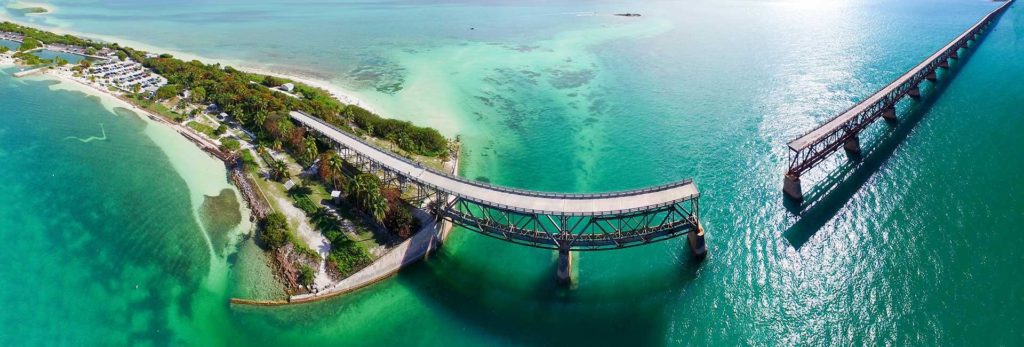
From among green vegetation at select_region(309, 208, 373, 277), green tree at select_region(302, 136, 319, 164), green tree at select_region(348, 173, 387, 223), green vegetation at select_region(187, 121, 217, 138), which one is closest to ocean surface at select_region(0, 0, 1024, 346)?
green vegetation at select_region(309, 208, 373, 277)

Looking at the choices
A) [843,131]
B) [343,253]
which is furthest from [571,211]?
[843,131]

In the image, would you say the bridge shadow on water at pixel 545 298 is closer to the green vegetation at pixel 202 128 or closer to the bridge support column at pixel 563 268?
the bridge support column at pixel 563 268

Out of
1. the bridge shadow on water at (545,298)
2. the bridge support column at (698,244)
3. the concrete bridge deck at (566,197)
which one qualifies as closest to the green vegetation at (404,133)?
the concrete bridge deck at (566,197)

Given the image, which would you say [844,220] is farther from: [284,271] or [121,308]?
[121,308]

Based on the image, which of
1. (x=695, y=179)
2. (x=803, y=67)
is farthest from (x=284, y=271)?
(x=803, y=67)

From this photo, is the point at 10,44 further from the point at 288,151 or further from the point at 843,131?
the point at 843,131

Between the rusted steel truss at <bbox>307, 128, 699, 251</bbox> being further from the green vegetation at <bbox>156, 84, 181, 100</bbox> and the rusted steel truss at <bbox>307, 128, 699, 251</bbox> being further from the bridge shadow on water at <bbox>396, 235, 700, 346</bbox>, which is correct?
the green vegetation at <bbox>156, 84, 181, 100</bbox>
